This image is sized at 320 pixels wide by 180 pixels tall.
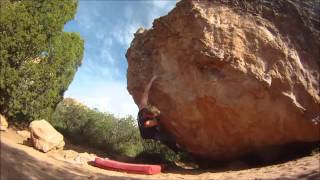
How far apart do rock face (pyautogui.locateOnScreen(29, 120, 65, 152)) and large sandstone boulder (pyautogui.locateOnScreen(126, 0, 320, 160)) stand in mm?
3161

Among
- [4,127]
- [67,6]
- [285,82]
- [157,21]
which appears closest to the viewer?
[285,82]

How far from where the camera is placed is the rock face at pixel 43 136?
1030 cm

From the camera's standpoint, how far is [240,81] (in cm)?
1044

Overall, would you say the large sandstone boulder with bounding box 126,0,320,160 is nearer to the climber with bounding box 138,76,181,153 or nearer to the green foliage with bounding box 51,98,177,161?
the climber with bounding box 138,76,181,153

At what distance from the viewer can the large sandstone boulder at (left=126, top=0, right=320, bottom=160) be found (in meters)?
10.4

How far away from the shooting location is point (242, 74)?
34.1 feet

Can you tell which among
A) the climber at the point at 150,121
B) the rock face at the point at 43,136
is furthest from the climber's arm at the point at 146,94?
the rock face at the point at 43,136

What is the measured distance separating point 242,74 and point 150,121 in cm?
298

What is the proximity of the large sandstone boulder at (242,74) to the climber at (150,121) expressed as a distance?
1.25 ft

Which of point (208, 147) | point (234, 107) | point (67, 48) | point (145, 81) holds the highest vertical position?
point (67, 48)

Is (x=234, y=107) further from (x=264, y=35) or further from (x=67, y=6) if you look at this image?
(x=67, y=6)

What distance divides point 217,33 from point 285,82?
2142mm

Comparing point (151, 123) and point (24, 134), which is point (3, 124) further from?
point (151, 123)

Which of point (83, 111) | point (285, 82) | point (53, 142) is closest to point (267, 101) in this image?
point (285, 82)
